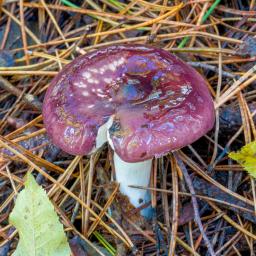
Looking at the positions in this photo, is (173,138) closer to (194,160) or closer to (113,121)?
(113,121)

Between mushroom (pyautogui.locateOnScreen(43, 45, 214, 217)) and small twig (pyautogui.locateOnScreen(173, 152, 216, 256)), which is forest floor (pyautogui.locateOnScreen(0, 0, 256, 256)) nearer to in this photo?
small twig (pyautogui.locateOnScreen(173, 152, 216, 256))

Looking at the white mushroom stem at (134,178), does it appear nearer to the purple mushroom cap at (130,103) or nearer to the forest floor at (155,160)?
the forest floor at (155,160)

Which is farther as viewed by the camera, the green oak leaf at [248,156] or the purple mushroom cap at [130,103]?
the green oak leaf at [248,156]

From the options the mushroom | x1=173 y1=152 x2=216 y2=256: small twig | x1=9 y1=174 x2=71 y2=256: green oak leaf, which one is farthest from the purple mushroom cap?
x1=173 y1=152 x2=216 y2=256: small twig

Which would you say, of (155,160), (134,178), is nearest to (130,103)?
(134,178)

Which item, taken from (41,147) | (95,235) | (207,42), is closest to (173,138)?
(95,235)

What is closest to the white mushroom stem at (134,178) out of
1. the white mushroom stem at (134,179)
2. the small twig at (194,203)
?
the white mushroom stem at (134,179)
